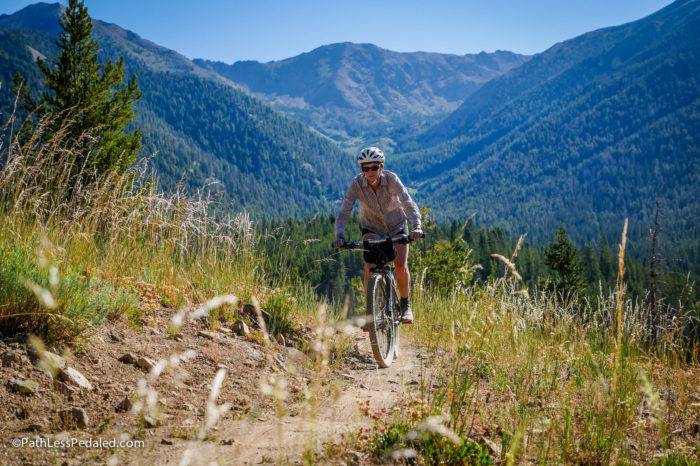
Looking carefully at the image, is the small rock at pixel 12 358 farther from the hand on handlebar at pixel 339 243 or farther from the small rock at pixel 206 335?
the hand on handlebar at pixel 339 243

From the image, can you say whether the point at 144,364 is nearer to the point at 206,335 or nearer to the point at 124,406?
the point at 124,406

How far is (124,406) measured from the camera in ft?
12.6

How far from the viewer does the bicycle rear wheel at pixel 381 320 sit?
21.5 ft

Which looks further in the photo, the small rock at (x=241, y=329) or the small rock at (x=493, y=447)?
the small rock at (x=241, y=329)

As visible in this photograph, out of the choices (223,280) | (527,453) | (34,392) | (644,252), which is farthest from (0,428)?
(644,252)

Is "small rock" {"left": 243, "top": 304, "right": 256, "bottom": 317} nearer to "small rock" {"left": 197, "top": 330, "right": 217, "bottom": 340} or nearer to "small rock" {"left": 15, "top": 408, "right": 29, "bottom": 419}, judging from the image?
"small rock" {"left": 197, "top": 330, "right": 217, "bottom": 340}

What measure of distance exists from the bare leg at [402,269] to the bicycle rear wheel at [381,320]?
24 centimetres

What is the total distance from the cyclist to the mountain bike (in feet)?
0.34

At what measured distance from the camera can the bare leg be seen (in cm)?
716

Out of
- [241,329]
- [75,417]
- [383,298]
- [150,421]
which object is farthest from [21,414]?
[383,298]

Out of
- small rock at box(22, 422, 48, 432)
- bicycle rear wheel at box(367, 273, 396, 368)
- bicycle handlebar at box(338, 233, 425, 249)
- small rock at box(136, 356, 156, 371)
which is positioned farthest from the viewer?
bicycle handlebar at box(338, 233, 425, 249)

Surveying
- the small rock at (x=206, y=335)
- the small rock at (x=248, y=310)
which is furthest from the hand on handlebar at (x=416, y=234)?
the small rock at (x=206, y=335)

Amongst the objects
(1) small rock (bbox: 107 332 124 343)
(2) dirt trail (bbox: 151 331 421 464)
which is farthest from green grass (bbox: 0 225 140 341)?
(2) dirt trail (bbox: 151 331 421 464)

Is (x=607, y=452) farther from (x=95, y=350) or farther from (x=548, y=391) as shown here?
(x=95, y=350)
